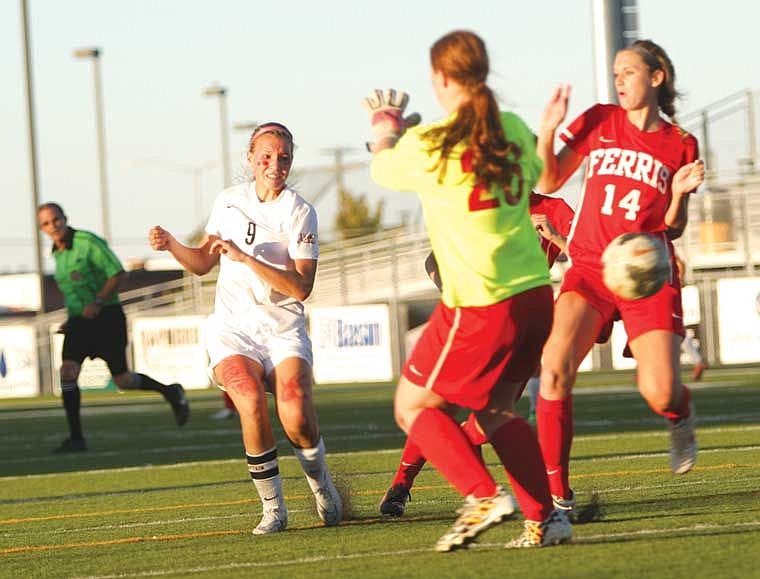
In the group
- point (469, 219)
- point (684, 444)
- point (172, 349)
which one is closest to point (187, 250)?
point (469, 219)

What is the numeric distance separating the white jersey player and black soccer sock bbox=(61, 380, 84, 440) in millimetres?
6770

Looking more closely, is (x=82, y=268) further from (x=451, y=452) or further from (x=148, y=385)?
(x=451, y=452)

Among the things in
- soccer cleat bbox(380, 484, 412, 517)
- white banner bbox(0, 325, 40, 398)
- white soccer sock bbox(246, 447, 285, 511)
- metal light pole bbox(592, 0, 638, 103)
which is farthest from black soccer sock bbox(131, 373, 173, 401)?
white banner bbox(0, 325, 40, 398)

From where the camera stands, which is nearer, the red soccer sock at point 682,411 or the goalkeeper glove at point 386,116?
the goalkeeper glove at point 386,116

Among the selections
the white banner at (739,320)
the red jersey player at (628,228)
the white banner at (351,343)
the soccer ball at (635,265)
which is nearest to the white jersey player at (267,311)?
the red jersey player at (628,228)

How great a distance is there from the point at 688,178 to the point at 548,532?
5.81 feet

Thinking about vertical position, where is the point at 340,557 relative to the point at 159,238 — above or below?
below

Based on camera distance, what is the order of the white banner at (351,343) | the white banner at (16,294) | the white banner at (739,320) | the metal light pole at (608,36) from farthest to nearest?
the white banner at (16,294) < the white banner at (351,343) < the white banner at (739,320) < the metal light pole at (608,36)

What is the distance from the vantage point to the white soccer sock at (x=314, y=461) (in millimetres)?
7316

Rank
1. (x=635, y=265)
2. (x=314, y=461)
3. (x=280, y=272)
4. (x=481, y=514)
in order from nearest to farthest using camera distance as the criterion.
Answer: (x=481, y=514), (x=635, y=265), (x=280, y=272), (x=314, y=461)

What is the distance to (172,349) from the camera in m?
31.3

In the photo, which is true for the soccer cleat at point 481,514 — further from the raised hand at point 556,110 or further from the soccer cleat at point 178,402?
the soccer cleat at point 178,402

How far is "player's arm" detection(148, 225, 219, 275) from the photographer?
7266 millimetres

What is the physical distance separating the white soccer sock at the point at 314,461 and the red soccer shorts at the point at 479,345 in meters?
1.71
